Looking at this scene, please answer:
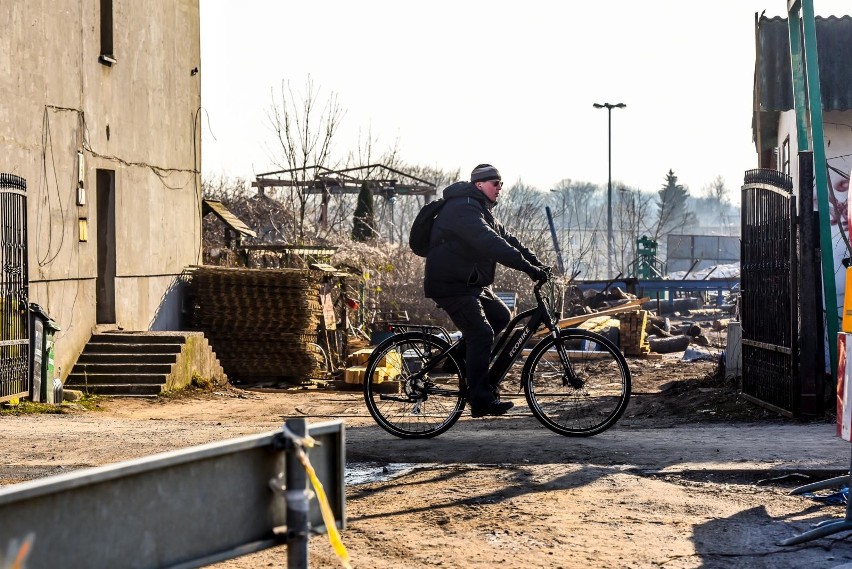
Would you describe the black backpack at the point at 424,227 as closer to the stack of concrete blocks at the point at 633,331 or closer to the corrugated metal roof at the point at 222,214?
the corrugated metal roof at the point at 222,214

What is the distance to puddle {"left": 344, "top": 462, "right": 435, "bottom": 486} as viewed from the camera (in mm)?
7453

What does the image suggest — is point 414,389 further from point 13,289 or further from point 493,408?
point 13,289

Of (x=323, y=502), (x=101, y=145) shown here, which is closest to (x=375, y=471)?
(x=323, y=502)

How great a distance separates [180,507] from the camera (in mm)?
2891

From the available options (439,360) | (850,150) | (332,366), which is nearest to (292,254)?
(332,366)

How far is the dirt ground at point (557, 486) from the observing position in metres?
5.43

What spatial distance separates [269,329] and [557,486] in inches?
568

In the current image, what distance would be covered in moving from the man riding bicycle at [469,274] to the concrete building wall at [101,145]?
A: 823cm

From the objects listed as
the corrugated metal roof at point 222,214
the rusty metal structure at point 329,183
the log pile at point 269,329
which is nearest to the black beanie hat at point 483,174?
the log pile at point 269,329

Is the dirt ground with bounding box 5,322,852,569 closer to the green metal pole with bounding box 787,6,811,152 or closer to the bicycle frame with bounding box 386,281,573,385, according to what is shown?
the bicycle frame with bounding box 386,281,573,385

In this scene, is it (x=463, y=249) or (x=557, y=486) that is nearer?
(x=557, y=486)

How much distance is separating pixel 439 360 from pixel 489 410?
58 centimetres

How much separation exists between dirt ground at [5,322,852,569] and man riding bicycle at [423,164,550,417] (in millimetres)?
423

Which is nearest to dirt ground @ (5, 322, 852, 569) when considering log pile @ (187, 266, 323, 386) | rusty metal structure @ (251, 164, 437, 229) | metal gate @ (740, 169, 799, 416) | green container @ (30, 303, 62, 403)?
metal gate @ (740, 169, 799, 416)
